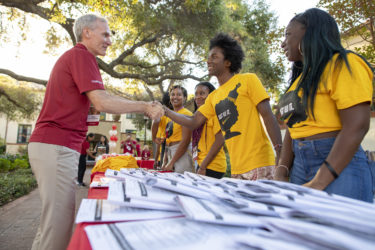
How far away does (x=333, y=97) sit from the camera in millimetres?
1146

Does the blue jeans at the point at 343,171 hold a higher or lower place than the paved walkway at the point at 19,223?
higher

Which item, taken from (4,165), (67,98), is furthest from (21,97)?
(67,98)

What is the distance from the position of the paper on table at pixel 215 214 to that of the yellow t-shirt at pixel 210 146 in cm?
223

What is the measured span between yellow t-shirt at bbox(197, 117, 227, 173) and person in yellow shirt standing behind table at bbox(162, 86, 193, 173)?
18 centimetres

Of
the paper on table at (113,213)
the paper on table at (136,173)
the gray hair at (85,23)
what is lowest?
the paper on table at (113,213)

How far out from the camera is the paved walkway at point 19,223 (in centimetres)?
373

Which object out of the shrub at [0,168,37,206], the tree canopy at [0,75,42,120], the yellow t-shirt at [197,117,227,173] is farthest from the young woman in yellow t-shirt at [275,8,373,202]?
the tree canopy at [0,75,42,120]

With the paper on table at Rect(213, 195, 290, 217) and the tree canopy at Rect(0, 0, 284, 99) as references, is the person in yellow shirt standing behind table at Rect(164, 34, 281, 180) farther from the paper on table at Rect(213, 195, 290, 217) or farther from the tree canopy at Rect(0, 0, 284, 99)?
the tree canopy at Rect(0, 0, 284, 99)

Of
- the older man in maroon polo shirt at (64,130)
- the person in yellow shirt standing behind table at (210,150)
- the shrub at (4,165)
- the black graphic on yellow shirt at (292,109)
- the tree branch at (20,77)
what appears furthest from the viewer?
the shrub at (4,165)

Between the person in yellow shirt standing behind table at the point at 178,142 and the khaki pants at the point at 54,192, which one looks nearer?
the khaki pants at the point at 54,192

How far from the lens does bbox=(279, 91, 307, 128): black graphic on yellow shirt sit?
1.31 m

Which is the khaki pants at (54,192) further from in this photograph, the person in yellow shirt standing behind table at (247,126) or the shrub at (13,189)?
the shrub at (13,189)

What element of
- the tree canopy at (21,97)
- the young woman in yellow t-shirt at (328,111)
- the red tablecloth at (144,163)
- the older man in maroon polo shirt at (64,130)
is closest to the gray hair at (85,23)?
the older man in maroon polo shirt at (64,130)

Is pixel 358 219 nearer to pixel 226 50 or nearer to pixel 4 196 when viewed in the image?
pixel 226 50
